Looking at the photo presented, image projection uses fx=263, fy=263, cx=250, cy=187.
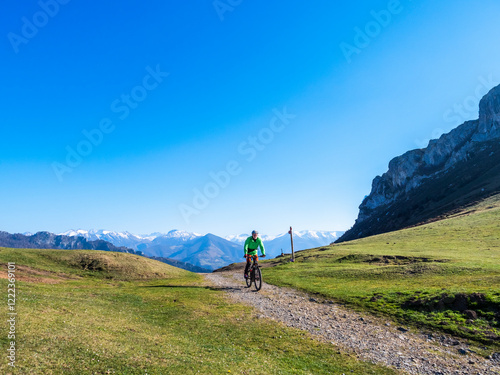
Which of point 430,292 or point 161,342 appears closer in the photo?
point 161,342

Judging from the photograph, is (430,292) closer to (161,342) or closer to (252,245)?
(252,245)

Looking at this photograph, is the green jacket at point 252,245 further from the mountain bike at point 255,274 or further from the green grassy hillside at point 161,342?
the green grassy hillside at point 161,342

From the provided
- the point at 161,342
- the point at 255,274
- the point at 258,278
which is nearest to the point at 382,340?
the point at 161,342

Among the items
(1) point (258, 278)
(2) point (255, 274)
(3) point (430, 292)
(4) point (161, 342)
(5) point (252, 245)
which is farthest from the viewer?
(2) point (255, 274)

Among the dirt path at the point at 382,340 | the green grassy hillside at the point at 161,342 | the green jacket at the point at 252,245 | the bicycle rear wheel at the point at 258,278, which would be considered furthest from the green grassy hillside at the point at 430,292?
the green grassy hillside at the point at 161,342

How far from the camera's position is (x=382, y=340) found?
478 inches

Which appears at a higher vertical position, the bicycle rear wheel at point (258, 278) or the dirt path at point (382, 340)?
the bicycle rear wheel at point (258, 278)

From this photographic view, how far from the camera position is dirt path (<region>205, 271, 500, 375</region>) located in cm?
966

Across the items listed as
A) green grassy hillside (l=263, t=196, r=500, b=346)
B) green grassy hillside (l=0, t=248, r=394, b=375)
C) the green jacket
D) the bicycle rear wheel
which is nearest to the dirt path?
green grassy hillside (l=0, t=248, r=394, b=375)

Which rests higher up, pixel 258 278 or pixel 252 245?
pixel 252 245

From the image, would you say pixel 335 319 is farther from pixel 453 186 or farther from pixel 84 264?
pixel 453 186

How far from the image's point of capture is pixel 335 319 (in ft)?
50.8

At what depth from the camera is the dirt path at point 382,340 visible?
31.7 feet

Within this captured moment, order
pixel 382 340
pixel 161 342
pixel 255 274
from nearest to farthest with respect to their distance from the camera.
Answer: pixel 161 342 < pixel 382 340 < pixel 255 274
